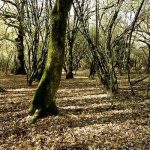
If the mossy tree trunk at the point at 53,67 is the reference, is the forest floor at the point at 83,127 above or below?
below

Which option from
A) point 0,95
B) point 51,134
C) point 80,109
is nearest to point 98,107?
point 80,109

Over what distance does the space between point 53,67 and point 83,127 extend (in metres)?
2.65

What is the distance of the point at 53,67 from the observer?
43.7 ft

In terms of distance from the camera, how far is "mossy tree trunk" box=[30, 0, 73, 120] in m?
13.1

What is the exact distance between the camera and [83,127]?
11.9m

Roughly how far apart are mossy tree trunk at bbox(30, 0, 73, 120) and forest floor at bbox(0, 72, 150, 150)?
1.59 ft

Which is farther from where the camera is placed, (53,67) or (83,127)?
(53,67)

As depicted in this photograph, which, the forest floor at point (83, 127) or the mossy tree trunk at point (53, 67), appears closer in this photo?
the forest floor at point (83, 127)

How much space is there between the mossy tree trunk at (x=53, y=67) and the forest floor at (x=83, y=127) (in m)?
0.48

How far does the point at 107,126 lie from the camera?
38.9 feet

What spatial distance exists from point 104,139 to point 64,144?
3.77 feet

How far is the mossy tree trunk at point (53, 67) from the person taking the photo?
13.1m

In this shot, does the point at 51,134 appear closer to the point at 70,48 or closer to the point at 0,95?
the point at 0,95

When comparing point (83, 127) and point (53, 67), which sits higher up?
point (53, 67)
